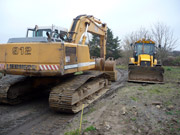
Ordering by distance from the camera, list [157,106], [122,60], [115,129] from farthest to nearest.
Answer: [122,60] < [157,106] < [115,129]

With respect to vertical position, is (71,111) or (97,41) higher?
(97,41)

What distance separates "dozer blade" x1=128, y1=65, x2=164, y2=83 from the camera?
10648mm

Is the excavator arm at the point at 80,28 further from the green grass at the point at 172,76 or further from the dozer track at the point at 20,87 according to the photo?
the green grass at the point at 172,76

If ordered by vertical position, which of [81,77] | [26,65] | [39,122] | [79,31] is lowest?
[39,122]

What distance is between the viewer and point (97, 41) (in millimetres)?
27250

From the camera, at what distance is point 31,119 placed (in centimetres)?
519

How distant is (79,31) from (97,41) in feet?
63.9

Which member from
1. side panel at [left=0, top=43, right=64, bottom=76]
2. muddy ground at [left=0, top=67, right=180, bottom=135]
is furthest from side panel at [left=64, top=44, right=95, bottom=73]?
muddy ground at [left=0, top=67, right=180, bottom=135]

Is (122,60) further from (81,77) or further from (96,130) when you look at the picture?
(96,130)

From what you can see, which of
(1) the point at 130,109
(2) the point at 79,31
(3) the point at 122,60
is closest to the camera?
(1) the point at 130,109

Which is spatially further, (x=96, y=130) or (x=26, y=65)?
(x=26, y=65)

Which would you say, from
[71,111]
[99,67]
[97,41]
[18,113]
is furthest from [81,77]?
[97,41]

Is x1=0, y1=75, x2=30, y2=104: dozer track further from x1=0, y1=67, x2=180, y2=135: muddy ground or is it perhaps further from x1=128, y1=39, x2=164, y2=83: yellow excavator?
x1=128, y1=39, x2=164, y2=83: yellow excavator

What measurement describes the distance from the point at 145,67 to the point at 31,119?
7.59 m
